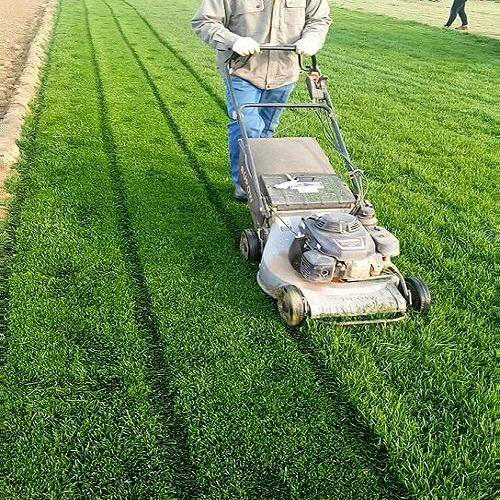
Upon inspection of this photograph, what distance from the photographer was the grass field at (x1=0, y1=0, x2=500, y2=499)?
242cm

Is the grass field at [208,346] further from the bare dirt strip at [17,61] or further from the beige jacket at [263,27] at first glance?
the beige jacket at [263,27]

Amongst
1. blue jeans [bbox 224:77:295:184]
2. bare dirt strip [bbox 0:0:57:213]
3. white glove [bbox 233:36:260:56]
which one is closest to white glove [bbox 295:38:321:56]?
white glove [bbox 233:36:260:56]

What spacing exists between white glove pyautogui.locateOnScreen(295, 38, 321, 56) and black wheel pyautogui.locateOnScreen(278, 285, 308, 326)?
163cm

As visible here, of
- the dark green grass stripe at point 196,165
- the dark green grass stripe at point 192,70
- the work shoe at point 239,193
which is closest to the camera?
the dark green grass stripe at point 196,165

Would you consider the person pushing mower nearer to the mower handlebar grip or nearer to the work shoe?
the mower handlebar grip

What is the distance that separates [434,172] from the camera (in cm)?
561

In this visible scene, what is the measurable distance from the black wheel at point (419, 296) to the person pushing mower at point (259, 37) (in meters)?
1.64

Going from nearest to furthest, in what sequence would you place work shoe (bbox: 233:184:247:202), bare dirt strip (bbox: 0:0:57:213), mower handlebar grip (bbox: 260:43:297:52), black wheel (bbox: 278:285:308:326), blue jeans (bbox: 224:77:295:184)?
1. black wheel (bbox: 278:285:308:326)
2. mower handlebar grip (bbox: 260:43:297:52)
3. blue jeans (bbox: 224:77:295:184)
4. work shoe (bbox: 233:184:247:202)
5. bare dirt strip (bbox: 0:0:57:213)

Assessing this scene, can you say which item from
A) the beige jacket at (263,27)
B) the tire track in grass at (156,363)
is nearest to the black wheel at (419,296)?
the tire track in grass at (156,363)

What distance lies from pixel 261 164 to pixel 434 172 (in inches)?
85.8

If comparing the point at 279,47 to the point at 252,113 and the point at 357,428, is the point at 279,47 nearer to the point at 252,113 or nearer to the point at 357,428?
the point at 252,113

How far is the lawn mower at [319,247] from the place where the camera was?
127 inches

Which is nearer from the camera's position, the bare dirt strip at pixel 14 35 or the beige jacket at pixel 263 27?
the beige jacket at pixel 263 27

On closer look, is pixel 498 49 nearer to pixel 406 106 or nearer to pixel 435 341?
pixel 406 106
